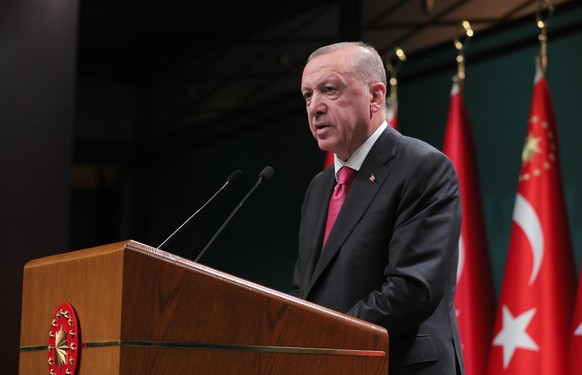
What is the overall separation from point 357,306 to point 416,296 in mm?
126

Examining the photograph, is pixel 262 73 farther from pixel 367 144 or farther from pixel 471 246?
pixel 367 144

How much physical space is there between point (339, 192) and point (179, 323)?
0.85m

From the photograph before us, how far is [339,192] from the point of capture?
2230 millimetres

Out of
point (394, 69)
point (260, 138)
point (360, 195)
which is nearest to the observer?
point (360, 195)

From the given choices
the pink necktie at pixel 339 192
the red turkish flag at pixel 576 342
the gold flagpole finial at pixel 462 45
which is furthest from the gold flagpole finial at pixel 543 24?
the pink necktie at pixel 339 192

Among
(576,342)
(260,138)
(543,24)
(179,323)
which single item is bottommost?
(576,342)

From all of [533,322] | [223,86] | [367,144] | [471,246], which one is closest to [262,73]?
[223,86]

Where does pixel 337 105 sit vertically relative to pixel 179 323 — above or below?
above

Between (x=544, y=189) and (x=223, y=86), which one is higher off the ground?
(x=223, y=86)

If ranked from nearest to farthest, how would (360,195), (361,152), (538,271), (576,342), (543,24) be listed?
(360,195) < (361,152) < (576,342) < (538,271) < (543,24)

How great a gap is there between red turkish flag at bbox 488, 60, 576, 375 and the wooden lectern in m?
1.84

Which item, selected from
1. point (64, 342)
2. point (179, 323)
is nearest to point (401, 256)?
point (179, 323)

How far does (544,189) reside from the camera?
3.49 meters

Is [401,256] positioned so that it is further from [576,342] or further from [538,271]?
[538,271]
